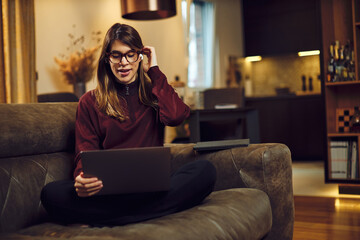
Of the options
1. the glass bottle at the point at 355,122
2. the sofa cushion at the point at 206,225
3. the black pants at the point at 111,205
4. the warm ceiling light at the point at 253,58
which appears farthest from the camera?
the warm ceiling light at the point at 253,58

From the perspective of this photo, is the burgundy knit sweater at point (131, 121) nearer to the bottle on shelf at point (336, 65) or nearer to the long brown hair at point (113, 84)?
the long brown hair at point (113, 84)

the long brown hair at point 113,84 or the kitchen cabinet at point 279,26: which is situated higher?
the kitchen cabinet at point 279,26

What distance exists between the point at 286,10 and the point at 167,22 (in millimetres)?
2007

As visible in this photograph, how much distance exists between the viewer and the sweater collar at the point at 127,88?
6.37ft

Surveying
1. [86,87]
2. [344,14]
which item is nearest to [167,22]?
[86,87]

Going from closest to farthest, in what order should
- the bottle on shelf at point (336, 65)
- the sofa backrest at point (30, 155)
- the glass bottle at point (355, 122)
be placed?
the sofa backrest at point (30, 155) → the glass bottle at point (355, 122) → the bottle on shelf at point (336, 65)

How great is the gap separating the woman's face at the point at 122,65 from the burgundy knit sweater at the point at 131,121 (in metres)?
0.06

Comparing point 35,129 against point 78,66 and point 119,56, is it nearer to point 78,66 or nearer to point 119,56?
point 119,56

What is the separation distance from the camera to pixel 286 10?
24.1 feet

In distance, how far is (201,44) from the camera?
289 inches

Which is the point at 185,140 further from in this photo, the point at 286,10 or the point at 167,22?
the point at 286,10

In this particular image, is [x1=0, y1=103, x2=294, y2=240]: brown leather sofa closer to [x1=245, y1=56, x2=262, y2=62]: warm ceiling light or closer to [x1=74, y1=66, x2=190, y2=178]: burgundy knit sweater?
[x1=74, y1=66, x2=190, y2=178]: burgundy knit sweater

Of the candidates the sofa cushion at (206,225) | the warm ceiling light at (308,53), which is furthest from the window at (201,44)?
the sofa cushion at (206,225)

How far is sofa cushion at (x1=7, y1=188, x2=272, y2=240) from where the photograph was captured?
1.29m
